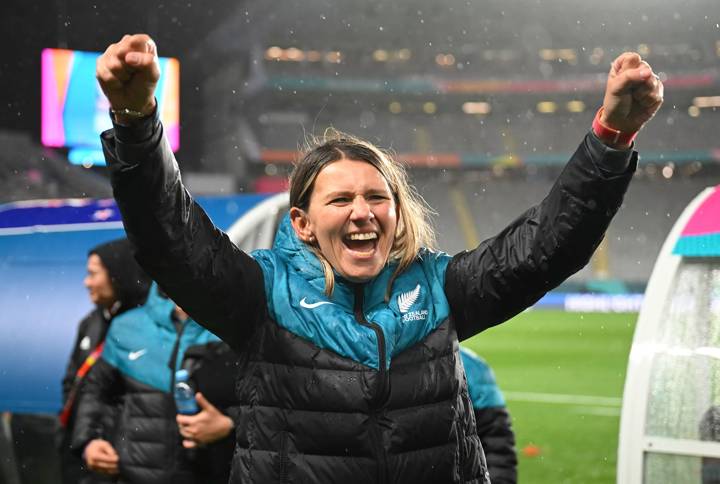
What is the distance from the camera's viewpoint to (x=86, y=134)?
1451 cm

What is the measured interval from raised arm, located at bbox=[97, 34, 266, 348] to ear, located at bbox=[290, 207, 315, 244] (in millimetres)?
104

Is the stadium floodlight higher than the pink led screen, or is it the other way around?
the pink led screen

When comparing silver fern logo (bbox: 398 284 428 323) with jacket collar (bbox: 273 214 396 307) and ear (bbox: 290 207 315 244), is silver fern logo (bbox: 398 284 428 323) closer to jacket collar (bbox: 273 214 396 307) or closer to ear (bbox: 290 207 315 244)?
jacket collar (bbox: 273 214 396 307)

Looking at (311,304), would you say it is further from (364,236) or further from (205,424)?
(205,424)

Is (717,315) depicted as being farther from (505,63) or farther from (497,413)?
(505,63)

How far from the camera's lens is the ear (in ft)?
5.56

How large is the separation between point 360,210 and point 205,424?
1.17 meters

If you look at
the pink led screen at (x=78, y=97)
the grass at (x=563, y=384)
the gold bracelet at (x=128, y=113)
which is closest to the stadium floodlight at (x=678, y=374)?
the gold bracelet at (x=128, y=113)

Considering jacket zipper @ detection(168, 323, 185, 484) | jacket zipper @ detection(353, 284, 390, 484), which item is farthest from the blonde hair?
jacket zipper @ detection(168, 323, 185, 484)

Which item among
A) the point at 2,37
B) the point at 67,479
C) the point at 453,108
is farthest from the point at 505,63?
the point at 67,479

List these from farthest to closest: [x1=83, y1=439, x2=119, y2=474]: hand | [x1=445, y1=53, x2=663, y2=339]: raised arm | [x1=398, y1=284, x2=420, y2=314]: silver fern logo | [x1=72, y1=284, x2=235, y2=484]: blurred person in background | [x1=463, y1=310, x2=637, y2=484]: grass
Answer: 1. [x1=463, y1=310, x2=637, y2=484]: grass
2. [x1=83, y1=439, x2=119, y2=474]: hand
3. [x1=72, y1=284, x2=235, y2=484]: blurred person in background
4. [x1=398, y1=284, x2=420, y2=314]: silver fern logo
5. [x1=445, y1=53, x2=663, y2=339]: raised arm

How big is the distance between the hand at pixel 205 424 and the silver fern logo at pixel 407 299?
113cm

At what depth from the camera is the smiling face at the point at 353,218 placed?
162 cm

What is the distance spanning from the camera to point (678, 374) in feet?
7.06
